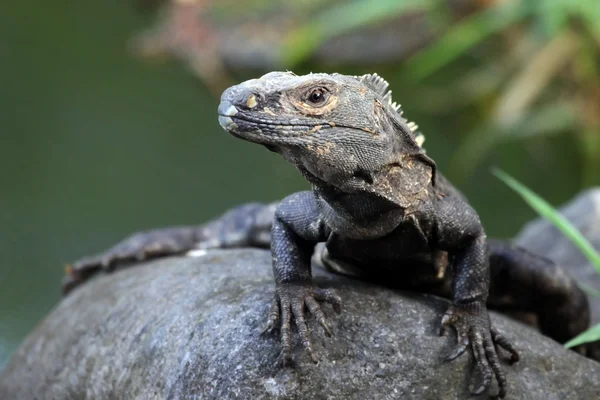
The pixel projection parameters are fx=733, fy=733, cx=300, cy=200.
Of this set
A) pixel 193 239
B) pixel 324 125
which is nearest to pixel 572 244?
pixel 193 239

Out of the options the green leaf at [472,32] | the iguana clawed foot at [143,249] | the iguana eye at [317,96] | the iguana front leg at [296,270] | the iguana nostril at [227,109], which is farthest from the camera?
the green leaf at [472,32]

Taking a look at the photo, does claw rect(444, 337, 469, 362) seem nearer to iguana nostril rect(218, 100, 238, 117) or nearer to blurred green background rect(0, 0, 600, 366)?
iguana nostril rect(218, 100, 238, 117)

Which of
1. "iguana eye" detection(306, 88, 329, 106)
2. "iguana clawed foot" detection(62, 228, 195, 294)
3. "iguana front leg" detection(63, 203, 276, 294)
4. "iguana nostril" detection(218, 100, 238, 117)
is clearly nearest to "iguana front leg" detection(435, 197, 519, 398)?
"iguana eye" detection(306, 88, 329, 106)

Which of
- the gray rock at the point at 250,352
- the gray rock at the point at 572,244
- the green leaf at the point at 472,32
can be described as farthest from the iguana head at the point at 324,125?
the green leaf at the point at 472,32

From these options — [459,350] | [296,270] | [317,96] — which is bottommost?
[459,350]

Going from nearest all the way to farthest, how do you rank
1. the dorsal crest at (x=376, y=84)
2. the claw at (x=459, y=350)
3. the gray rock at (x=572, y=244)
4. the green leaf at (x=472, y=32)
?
the claw at (x=459, y=350)
the dorsal crest at (x=376, y=84)
the gray rock at (x=572, y=244)
the green leaf at (x=472, y=32)

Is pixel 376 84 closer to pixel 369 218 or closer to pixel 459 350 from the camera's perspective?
pixel 369 218

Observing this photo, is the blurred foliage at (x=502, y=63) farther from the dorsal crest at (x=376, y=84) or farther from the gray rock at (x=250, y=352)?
the gray rock at (x=250, y=352)
